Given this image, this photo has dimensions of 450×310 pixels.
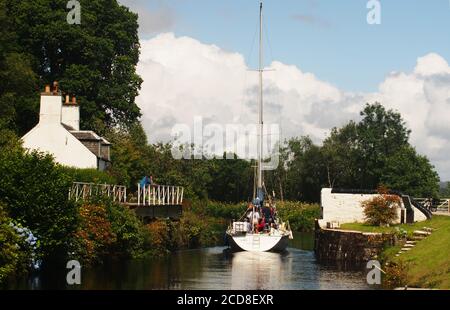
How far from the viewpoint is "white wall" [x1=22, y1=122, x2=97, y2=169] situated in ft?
192

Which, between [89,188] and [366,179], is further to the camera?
[366,179]

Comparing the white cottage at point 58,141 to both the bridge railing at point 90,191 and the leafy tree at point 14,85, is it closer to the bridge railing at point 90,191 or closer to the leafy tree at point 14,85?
the leafy tree at point 14,85

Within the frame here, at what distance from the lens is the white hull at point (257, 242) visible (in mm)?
60625

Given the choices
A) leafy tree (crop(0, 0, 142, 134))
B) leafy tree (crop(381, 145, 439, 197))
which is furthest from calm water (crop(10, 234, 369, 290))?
leafy tree (crop(381, 145, 439, 197))

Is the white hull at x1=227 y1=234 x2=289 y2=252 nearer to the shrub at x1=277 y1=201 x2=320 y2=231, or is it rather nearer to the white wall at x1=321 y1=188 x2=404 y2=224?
the white wall at x1=321 y1=188 x2=404 y2=224

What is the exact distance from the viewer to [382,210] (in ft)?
191

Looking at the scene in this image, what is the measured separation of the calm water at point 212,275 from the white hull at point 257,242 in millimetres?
3038

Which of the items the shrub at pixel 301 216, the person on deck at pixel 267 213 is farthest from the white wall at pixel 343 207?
the shrub at pixel 301 216

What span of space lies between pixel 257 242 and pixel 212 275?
17333 mm

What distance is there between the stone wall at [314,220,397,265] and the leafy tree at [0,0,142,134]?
27.0m

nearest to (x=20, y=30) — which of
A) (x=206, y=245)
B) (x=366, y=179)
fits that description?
(x=206, y=245)

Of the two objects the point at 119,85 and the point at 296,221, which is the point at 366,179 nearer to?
the point at 296,221

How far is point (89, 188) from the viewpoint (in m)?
49.4
